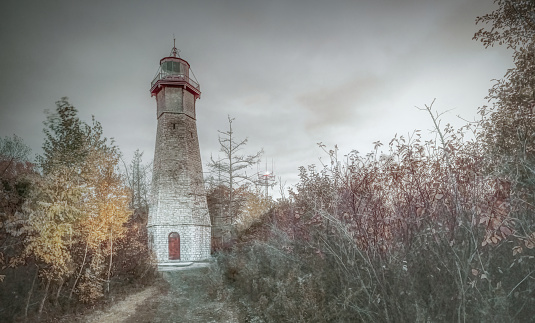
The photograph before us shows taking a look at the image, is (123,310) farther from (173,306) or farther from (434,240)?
(434,240)

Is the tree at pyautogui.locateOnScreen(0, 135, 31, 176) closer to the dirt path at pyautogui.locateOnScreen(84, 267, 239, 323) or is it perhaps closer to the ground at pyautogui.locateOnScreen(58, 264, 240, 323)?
the ground at pyautogui.locateOnScreen(58, 264, 240, 323)

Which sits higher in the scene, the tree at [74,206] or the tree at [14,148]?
the tree at [14,148]

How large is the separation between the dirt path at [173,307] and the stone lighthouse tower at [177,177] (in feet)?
21.3

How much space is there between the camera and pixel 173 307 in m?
10.3

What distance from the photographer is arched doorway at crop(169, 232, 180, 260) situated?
19.4 meters

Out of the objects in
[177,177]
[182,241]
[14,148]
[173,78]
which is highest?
[173,78]

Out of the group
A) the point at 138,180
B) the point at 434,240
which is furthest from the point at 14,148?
the point at 434,240

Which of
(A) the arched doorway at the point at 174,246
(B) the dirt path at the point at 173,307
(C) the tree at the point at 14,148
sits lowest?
(B) the dirt path at the point at 173,307

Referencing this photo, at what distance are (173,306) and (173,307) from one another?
0.11 metres

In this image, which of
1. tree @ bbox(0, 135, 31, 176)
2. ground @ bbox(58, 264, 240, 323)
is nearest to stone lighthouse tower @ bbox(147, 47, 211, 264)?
ground @ bbox(58, 264, 240, 323)

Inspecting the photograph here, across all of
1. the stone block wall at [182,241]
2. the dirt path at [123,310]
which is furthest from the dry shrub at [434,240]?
the stone block wall at [182,241]

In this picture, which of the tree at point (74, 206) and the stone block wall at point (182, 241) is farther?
the stone block wall at point (182, 241)

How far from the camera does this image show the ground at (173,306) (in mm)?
9242

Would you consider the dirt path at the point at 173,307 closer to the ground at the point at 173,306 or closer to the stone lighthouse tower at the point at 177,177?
the ground at the point at 173,306
